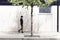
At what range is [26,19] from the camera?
19.4 metres

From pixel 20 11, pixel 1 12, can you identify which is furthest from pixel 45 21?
pixel 1 12

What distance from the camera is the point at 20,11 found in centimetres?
1925

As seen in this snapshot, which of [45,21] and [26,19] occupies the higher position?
[26,19]

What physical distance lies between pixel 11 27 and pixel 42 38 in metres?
4.49

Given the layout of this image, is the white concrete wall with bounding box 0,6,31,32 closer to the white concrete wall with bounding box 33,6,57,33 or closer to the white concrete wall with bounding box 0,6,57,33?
the white concrete wall with bounding box 0,6,57,33

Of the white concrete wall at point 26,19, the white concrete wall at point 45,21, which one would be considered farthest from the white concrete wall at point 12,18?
the white concrete wall at point 45,21

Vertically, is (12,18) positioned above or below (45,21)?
above

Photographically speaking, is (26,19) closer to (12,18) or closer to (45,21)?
(12,18)

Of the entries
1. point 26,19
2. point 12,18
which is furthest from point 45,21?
point 12,18

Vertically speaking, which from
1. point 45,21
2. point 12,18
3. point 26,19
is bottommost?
point 45,21

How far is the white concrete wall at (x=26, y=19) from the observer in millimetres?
19391

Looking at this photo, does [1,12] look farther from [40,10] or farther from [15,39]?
[15,39]

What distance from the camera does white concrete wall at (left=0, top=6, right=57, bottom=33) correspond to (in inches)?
763

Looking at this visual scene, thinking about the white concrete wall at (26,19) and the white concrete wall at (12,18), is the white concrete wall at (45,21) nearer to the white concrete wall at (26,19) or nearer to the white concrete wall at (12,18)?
the white concrete wall at (26,19)
